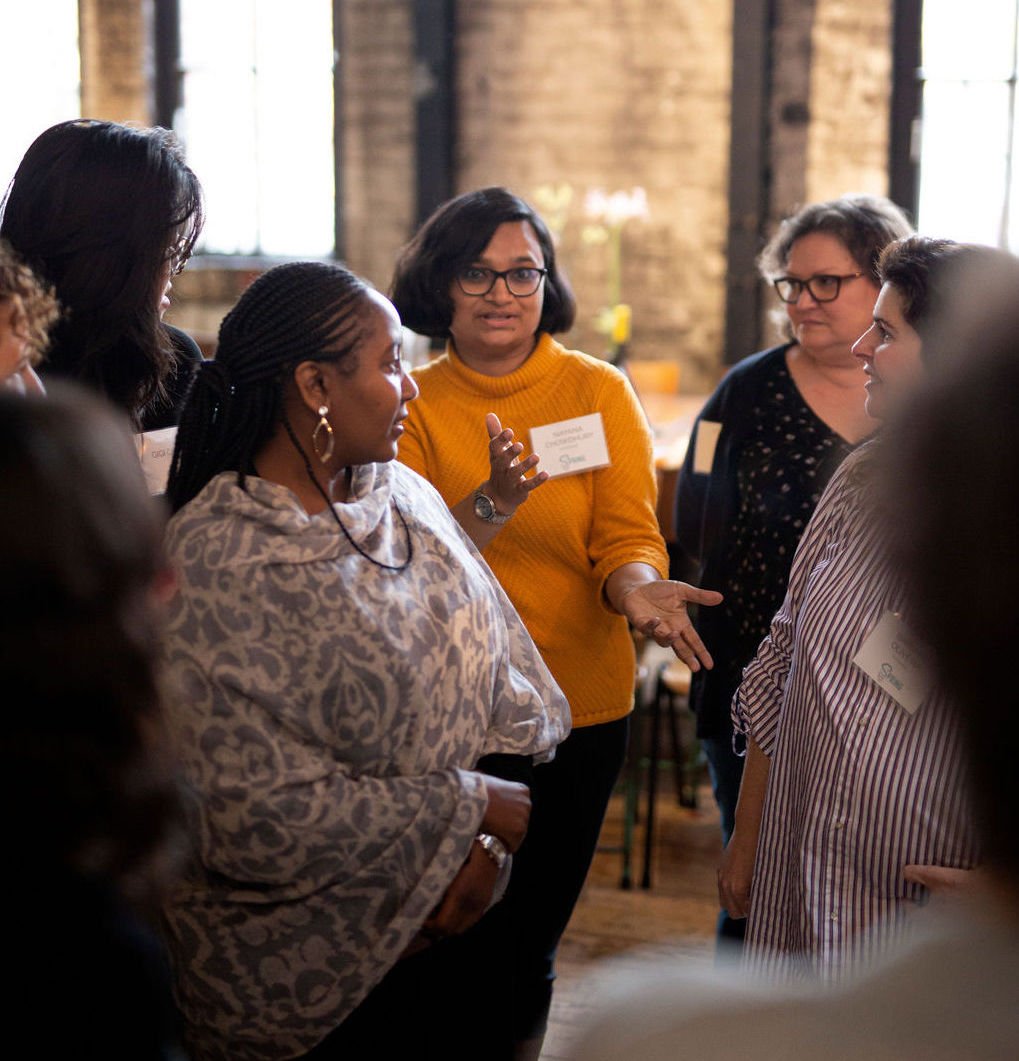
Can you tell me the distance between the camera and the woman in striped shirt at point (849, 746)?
1.57m

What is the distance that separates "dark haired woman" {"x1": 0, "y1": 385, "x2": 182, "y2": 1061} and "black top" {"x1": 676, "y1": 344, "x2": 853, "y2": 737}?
1.76 metres

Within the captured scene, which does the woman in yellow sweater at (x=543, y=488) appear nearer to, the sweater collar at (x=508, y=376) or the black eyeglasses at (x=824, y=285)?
the sweater collar at (x=508, y=376)

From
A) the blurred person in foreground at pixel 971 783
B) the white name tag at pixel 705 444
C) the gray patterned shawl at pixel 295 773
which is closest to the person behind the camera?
the blurred person in foreground at pixel 971 783

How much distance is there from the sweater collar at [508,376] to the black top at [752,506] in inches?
17.0

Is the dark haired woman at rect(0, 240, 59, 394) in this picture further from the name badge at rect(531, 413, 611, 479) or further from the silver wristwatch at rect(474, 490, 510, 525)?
the name badge at rect(531, 413, 611, 479)

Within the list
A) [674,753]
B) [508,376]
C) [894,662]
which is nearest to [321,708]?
[894,662]

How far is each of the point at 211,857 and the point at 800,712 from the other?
0.82 m

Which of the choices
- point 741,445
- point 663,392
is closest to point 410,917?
point 741,445

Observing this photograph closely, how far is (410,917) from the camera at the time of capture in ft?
4.92

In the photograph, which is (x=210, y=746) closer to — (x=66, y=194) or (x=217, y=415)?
(x=217, y=415)

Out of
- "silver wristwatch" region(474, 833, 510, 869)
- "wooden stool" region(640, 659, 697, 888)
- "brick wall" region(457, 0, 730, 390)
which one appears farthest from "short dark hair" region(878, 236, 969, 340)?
"brick wall" region(457, 0, 730, 390)

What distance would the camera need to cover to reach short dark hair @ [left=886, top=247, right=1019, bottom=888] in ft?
2.44

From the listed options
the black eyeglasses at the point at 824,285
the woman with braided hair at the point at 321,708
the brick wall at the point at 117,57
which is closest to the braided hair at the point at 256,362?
the woman with braided hair at the point at 321,708

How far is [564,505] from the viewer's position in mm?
2373
